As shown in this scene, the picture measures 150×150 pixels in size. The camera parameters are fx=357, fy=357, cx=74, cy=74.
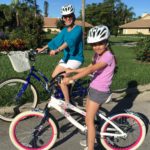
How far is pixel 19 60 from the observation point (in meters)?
5.64

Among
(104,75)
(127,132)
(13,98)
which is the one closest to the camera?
(104,75)

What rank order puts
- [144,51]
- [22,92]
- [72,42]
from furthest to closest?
[144,51], [22,92], [72,42]

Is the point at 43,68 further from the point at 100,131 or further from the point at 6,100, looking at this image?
the point at 100,131

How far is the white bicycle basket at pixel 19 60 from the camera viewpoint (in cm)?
561

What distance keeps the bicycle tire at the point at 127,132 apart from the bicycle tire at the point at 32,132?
2.28ft

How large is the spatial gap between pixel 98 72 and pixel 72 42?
1411 mm

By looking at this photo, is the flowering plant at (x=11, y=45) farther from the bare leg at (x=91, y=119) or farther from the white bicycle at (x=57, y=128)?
the bare leg at (x=91, y=119)

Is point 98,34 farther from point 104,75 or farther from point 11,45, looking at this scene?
point 11,45

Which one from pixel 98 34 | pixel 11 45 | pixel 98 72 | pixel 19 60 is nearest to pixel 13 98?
pixel 19 60

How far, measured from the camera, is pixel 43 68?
10891 mm

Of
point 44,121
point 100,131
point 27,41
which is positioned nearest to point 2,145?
point 44,121

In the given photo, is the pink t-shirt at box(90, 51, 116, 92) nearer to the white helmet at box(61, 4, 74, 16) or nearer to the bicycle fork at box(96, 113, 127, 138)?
the bicycle fork at box(96, 113, 127, 138)

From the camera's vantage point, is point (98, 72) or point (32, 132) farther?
point (32, 132)

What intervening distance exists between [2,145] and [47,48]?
190cm
